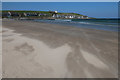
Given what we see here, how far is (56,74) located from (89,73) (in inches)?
40.2

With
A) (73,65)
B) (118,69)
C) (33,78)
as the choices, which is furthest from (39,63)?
(118,69)

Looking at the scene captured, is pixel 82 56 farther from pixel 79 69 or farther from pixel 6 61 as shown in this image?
pixel 6 61

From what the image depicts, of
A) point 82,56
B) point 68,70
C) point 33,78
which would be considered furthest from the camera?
point 82,56

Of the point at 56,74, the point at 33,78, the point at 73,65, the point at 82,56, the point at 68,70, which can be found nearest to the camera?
the point at 33,78

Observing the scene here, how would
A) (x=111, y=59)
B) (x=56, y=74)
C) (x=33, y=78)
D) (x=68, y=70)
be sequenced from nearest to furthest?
(x=33, y=78) → (x=56, y=74) → (x=68, y=70) → (x=111, y=59)

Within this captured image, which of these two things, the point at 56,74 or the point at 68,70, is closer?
the point at 56,74

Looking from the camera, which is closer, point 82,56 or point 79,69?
point 79,69

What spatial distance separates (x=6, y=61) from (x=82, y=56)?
3106 millimetres

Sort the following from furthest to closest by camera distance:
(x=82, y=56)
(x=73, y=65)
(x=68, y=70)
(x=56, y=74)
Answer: (x=82, y=56) < (x=73, y=65) < (x=68, y=70) < (x=56, y=74)

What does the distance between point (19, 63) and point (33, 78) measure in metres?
1.22

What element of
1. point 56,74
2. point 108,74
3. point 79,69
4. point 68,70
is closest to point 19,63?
point 56,74

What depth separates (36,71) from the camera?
136 inches

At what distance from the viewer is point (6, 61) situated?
4180mm

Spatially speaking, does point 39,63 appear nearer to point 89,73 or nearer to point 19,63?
point 19,63
